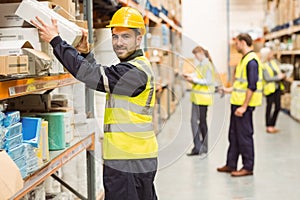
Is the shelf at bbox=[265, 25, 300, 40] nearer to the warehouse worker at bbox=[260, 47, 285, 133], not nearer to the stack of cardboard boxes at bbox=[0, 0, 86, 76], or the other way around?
the warehouse worker at bbox=[260, 47, 285, 133]

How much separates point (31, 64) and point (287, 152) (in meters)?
5.49

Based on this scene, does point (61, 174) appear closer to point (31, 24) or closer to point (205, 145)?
point (31, 24)

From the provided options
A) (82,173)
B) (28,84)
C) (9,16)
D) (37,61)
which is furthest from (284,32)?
(28,84)

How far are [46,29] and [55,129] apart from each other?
75 cm

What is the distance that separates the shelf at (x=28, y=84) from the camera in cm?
208

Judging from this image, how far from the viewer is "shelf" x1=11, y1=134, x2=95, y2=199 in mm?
2370

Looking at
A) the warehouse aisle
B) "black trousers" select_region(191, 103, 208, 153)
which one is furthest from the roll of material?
"black trousers" select_region(191, 103, 208, 153)

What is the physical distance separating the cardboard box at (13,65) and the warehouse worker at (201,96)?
453 cm

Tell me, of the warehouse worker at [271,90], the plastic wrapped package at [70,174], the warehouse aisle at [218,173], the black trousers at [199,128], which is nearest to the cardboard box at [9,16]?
the warehouse aisle at [218,173]

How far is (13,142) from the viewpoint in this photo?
7.54 ft

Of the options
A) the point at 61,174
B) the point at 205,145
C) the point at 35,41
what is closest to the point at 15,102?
the point at 35,41

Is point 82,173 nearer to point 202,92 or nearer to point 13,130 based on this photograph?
point 13,130

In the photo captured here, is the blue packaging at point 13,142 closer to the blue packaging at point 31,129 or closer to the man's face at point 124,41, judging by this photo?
the blue packaging at point 31,129

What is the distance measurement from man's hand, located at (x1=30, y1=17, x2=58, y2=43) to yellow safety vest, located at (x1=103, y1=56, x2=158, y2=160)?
52 centimetres
